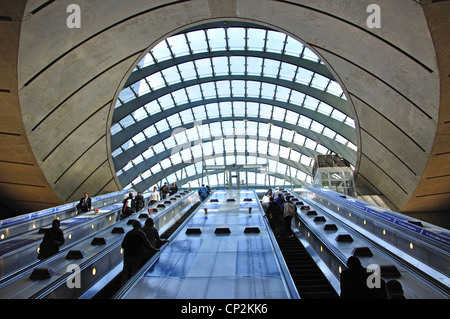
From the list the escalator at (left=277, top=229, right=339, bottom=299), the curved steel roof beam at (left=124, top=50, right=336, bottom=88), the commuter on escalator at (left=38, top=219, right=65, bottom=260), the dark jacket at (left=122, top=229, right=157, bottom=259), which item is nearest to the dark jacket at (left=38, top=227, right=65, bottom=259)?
the commuter on escalator at (left=38, top=219, right=65, bottom=260)

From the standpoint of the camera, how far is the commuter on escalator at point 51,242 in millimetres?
5883

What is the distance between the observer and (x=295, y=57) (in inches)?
895

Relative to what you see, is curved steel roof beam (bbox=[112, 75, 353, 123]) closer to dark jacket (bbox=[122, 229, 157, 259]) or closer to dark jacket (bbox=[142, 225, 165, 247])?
dark jacket (bbox=[142, 225, 165, 247])

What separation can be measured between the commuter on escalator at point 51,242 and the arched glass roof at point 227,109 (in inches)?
745

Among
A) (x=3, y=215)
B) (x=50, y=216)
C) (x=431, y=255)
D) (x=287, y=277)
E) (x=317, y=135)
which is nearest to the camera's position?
(x=287, y=277)

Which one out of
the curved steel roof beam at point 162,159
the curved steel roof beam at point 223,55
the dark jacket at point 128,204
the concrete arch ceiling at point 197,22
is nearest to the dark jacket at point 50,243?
the dark jacket at point 128,204

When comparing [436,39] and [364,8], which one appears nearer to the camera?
[436,39]

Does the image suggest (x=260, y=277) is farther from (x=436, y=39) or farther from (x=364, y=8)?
(x=364, y=8)

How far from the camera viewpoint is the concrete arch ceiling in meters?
10.3

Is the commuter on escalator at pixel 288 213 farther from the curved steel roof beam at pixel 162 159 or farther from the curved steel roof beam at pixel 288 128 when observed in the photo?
the curved steel roof beam at pixel 162 159

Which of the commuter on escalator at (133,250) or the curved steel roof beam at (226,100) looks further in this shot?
the curved steel roof beam at (226,100)

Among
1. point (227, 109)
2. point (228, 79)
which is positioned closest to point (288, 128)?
point (227, 109)

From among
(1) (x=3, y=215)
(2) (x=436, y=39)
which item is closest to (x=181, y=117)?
(1) (x=3, y=215)

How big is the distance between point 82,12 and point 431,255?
1399 centimetres
